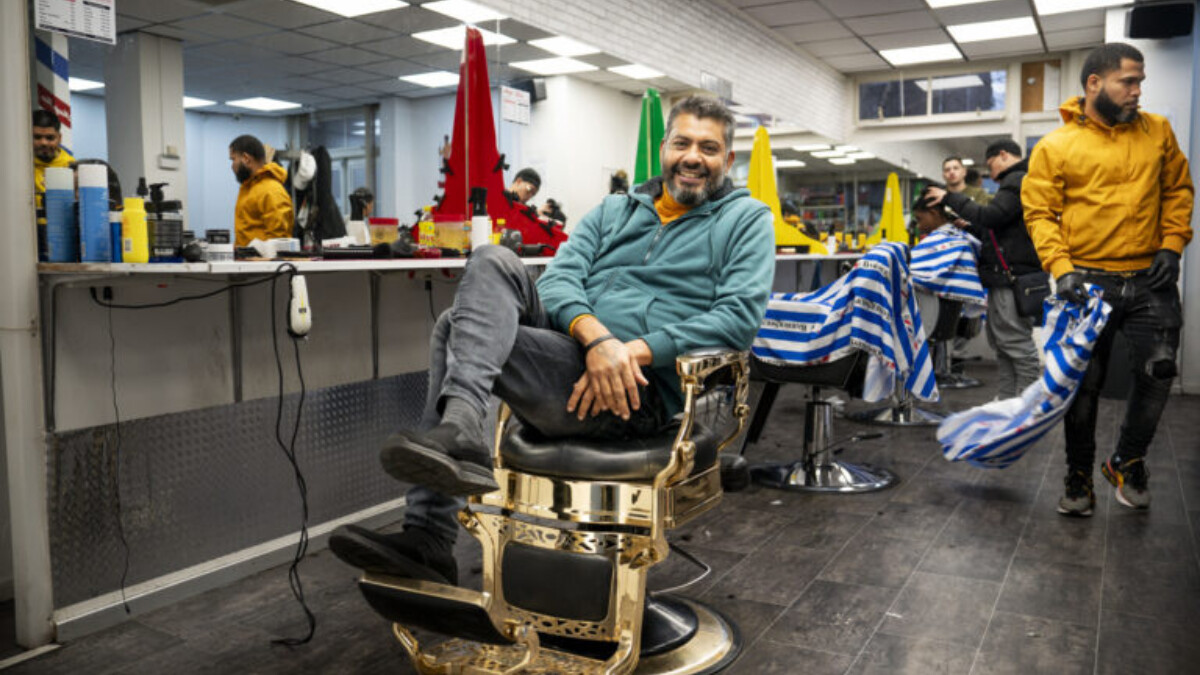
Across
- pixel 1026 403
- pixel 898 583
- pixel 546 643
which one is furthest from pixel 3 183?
pixel 1026 403

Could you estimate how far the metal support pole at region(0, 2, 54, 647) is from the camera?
1909 millimetres

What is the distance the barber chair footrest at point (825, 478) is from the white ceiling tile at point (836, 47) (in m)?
5.70

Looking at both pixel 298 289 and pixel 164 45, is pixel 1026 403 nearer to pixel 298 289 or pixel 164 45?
pixel 298 289

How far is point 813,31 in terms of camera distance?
783 centimetres

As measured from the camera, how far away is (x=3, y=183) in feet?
6.26

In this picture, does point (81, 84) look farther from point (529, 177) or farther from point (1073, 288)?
point (1073, 288)

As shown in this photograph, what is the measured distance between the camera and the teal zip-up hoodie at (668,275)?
187cm

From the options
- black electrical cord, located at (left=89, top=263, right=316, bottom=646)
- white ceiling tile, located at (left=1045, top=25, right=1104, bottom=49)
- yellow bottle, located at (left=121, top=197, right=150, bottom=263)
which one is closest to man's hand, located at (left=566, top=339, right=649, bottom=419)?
black electrical cord, located at (left=89, top=263, right=316, bottom=646)

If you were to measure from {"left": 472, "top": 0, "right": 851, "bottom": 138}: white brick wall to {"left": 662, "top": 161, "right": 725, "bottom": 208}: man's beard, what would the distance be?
7.34 feet

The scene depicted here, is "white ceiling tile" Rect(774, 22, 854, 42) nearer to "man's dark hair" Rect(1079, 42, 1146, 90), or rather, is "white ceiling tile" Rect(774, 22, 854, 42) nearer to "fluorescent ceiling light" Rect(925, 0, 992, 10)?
"fluorescent ceiling light" Rect(925, 0, 992, 10)

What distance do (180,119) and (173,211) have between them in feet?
1.92

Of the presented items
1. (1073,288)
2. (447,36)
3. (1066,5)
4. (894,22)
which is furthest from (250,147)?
(1066,5)

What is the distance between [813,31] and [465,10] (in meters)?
4.94

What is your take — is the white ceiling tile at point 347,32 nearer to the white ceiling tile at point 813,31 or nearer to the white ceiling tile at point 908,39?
the white ceiling tile at point 813,31
